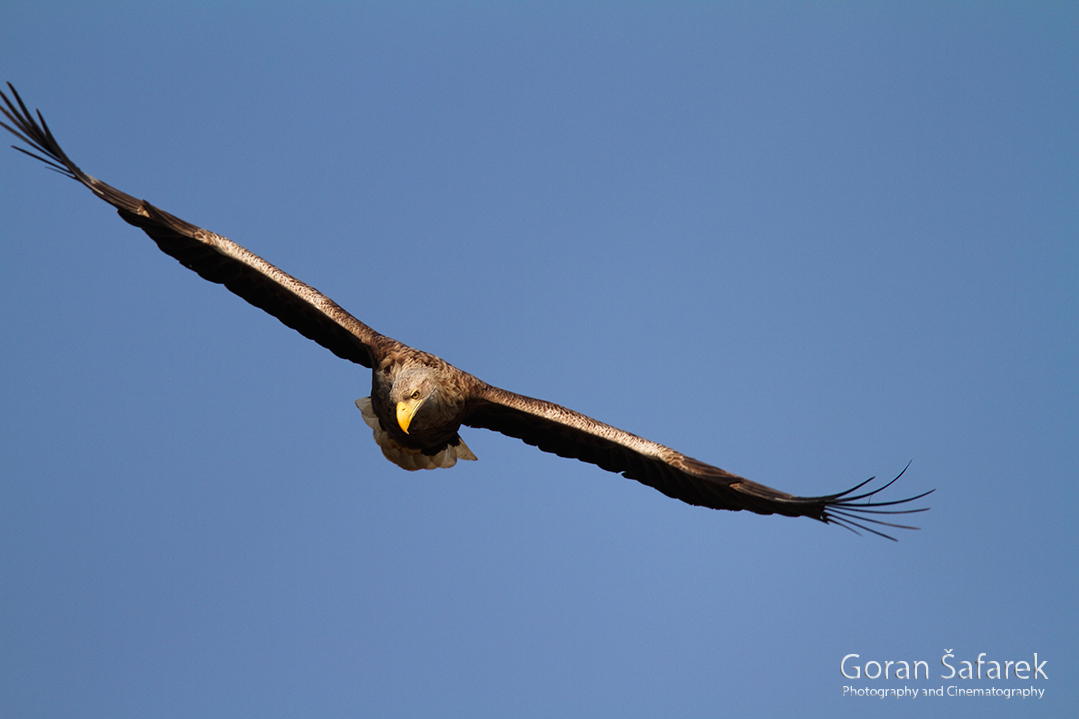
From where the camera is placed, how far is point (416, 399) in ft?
31.2

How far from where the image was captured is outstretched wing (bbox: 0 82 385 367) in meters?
10.3

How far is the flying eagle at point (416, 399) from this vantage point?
380 inches

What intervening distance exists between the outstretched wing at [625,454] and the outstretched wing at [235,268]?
66.2 inches

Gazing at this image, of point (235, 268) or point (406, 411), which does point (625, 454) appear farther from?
point (235, 268)

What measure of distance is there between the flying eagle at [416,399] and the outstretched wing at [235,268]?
1 centimetres

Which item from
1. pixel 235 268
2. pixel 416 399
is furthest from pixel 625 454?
pixel 235 268

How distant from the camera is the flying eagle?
9.64 m

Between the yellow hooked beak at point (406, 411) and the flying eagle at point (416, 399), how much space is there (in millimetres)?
11

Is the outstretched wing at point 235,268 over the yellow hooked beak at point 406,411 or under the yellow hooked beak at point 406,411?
over

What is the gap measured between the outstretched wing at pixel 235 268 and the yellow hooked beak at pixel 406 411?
1116 mm

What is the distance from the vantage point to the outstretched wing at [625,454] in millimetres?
9805

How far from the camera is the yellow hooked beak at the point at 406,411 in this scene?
9406 millimetres

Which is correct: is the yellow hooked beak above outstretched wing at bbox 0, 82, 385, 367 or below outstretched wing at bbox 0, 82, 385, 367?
below

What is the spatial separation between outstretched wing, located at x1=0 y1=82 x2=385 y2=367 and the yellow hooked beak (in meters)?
1.12
